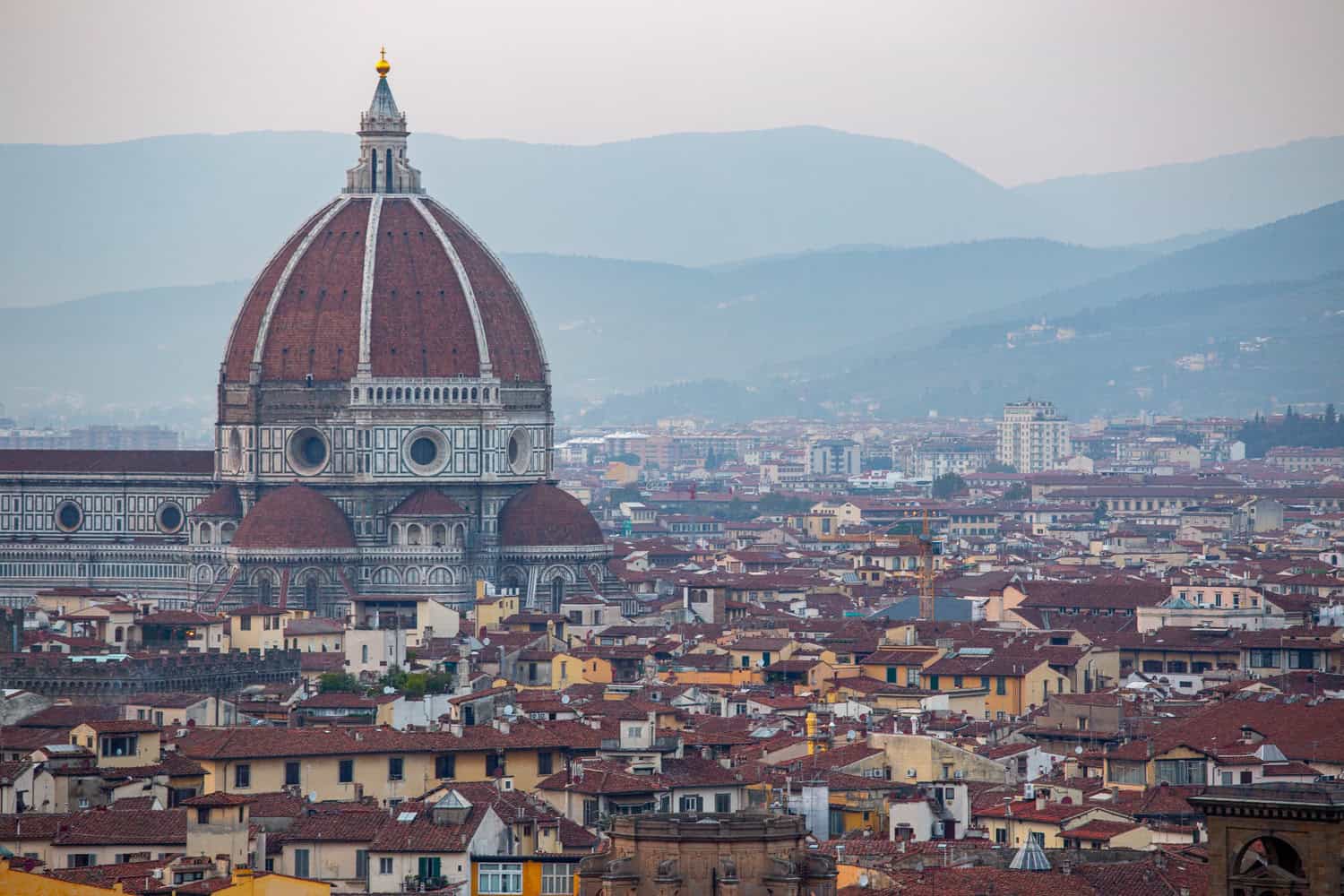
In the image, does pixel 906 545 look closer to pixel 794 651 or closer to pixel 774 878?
pixel 794 651

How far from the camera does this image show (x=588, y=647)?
80.3 meters

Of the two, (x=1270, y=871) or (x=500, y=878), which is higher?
(x=1270, y=871)

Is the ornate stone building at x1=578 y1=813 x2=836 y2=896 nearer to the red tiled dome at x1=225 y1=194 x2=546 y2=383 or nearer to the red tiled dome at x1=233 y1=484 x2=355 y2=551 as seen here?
the red tiled dome at x1=233 y1=484 x2=355 y2=551

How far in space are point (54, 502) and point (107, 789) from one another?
72.4 metres

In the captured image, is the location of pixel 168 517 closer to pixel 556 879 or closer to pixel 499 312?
pixel 499 312

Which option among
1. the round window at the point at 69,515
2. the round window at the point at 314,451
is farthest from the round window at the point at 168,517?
the round window at the point at 314,451

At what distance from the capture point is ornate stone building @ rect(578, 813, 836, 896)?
3072 centimetres

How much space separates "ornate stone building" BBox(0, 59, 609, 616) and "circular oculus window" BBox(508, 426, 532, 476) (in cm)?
6

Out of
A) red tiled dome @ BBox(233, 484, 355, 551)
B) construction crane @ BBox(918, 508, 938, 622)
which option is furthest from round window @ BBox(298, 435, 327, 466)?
construction crane @ BBox(918, 508, 938, 622)

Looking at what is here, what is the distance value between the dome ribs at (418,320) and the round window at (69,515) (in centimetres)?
1023

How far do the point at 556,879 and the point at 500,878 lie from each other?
3.03 feet

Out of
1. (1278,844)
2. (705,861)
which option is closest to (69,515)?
(705,861)

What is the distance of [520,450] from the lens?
397 ft

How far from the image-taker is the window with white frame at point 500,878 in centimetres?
4000
